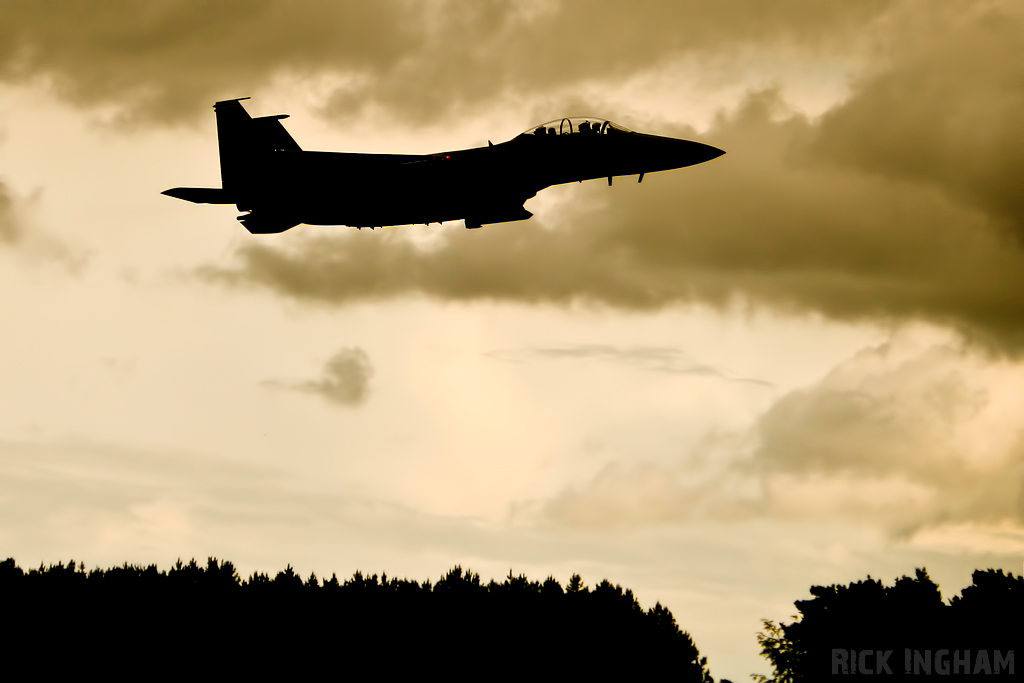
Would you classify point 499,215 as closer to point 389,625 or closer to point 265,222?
point 265,222

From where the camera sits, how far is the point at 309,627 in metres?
48.6

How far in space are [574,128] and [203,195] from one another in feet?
47.1

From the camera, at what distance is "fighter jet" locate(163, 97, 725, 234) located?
35344mm

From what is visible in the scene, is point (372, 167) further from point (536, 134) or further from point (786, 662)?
point (786, 662)

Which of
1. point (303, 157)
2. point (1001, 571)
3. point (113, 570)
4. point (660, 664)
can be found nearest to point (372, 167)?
point (303, 157)

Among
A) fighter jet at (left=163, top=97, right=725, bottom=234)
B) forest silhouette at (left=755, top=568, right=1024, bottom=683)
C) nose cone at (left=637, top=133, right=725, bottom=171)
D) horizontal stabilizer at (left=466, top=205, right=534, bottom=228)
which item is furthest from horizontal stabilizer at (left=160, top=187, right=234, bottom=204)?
forest silhouette at (left=755, top=568, right=1024, bottom=683)

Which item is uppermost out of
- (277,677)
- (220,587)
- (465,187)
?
(465,187)

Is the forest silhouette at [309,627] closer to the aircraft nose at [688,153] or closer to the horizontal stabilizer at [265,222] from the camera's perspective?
the horizontal stabilizer at [265,222]

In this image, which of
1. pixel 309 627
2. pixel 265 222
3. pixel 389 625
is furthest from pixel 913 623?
pixel 265 222

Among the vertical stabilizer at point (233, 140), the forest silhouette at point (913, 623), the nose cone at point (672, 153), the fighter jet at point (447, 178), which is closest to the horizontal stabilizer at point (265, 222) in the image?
the fighter jet at point (447, 178)

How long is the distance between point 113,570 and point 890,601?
4150 cm

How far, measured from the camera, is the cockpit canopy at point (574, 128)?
116 ft

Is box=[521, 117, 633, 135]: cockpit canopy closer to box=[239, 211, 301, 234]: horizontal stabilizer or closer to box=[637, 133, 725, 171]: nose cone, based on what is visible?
box=[637, 133, 725, 171]: nose cone

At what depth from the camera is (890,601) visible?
163 ft
